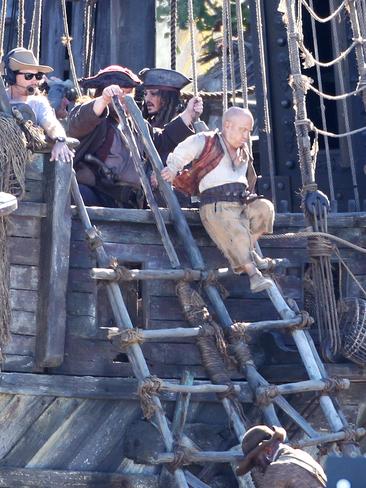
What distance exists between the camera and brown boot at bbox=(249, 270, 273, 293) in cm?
912

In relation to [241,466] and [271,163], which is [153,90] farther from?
[241,466]

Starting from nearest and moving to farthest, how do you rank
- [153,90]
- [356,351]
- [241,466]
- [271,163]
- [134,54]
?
[241,466]
[356,351]
[153,90]
[271,163]
[134,54]

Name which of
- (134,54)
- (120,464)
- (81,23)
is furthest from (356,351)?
(81,23)

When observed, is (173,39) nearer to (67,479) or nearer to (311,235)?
(311,235)

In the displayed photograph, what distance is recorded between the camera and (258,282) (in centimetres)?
912

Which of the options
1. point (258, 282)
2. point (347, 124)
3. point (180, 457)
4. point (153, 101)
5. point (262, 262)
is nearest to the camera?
point (180, 457)

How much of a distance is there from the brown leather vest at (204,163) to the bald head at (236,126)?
0.07m

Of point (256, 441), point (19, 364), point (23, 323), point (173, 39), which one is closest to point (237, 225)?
point (23, 323)

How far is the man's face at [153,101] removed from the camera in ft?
34.7

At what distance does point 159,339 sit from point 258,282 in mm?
641

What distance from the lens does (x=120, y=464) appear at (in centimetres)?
898

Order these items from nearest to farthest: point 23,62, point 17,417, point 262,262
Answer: point 17,417 → point 262,262 → point 23,62

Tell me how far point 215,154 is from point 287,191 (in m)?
2.48

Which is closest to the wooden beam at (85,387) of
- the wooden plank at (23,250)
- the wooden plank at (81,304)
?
the wooden plank at (81,304)
